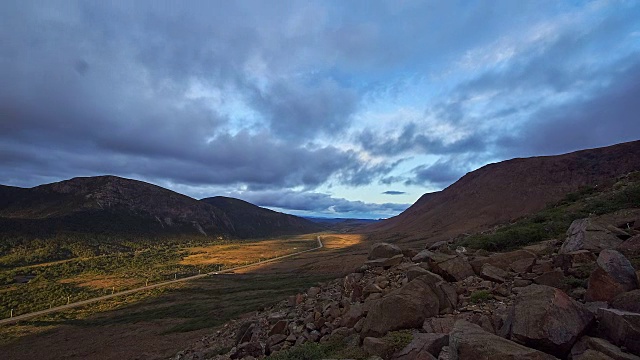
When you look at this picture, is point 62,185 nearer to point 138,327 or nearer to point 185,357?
point 138,327

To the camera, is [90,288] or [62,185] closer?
[90,288]

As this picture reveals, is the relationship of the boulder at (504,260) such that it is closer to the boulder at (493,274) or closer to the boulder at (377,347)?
the boulder at (493,274)

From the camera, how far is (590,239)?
9.70 metres

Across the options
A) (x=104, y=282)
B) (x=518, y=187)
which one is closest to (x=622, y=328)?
(x=104, y=282)

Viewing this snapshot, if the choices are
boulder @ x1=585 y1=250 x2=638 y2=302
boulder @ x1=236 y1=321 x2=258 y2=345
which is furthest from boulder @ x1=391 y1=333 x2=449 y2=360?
boulder @ x1=236 y1=321 x2=258 y2=345

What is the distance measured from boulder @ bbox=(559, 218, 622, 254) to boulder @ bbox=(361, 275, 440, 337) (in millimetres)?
4497

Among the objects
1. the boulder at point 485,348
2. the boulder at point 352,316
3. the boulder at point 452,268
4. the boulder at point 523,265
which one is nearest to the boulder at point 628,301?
the boulder at point 485,348

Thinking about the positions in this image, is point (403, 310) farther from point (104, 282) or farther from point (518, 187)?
point (518, 187)

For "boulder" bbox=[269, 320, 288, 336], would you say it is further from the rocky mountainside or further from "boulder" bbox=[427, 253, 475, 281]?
the rocky mountainside

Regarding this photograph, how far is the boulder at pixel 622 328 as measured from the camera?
5008 mm

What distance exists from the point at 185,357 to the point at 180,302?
2720 centimetres

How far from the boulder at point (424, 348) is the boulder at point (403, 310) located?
1.27m

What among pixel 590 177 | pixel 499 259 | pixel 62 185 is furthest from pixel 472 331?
pixel 62 185

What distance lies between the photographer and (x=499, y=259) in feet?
34.8
